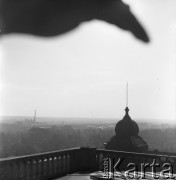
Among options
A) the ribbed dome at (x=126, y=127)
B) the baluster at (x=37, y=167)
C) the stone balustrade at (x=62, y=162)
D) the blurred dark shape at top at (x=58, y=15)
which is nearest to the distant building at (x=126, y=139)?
the ribbed dome at (x=126, y=127)

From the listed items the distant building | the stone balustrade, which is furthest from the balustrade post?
the distant building

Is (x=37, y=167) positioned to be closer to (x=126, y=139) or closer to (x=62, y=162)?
(x=62, y=162)

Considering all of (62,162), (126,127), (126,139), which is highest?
(126,127)

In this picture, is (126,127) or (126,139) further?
(126,127)

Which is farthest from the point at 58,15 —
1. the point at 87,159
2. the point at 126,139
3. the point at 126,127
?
the point at 126,127

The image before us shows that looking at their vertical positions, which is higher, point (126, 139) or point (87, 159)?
point (87, 159)

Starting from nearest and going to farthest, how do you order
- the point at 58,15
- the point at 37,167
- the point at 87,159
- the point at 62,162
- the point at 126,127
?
the point at 58,15 → the point at 37,167 → the point at 62,162 → the point at 87,159 → the point at 126,127

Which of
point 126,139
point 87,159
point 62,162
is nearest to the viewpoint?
point 62,162

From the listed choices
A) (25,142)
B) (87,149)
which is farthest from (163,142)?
(87,149)
